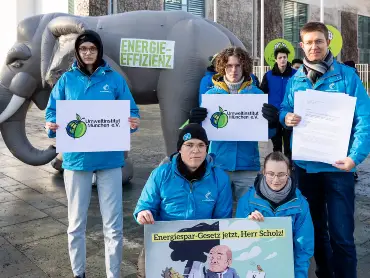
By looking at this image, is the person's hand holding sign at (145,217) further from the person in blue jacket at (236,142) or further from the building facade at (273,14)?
the building facade at (273,14)

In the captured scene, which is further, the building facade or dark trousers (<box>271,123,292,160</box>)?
the building facade

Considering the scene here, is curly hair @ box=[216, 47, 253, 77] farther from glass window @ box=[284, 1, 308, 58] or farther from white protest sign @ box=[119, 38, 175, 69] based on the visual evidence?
glass window @ box=[284, 1, 308, 58]

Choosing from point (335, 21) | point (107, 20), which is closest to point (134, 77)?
point (107, 20)

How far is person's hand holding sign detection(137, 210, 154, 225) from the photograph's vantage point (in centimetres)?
266

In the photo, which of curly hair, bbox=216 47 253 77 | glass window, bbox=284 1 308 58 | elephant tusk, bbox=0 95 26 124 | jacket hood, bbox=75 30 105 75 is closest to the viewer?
jacket hood, bbox=75 30 105 75

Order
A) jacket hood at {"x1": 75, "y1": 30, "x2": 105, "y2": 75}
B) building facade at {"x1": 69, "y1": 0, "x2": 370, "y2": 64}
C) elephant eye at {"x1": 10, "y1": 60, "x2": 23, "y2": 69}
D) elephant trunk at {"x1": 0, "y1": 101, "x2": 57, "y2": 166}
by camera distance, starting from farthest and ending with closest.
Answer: building facade at {"x1": 69, "y1": 0, "x2": 370, "y2": 64}
elephant trunk at {"x1": 0, "y1": 101, "x2": 57, "y2": 166}
elephant eye at {"x1": 10, "y1": 60, "x2": 23, "y2": 69}
jacket hood at {"x1": 75, "y1": 30, "x2": 105, "y2": 75}

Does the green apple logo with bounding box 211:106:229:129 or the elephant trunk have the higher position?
the green apple logo with bounding box 211:106:229:129

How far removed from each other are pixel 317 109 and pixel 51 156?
3.70 metres

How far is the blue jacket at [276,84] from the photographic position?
215 inches

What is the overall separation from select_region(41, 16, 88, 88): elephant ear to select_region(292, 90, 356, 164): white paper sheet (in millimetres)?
2681

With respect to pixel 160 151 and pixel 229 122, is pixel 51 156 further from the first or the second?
pixel 160 151

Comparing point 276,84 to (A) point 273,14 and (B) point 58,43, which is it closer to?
(B) point 58,43

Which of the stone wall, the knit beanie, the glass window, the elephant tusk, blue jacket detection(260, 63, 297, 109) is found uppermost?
the glass window

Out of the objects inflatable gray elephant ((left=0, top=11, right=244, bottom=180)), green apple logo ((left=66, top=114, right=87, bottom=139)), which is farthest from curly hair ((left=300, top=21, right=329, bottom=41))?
inflatable gray elephant ((left=0, top=11, right=244, bottom=180))
